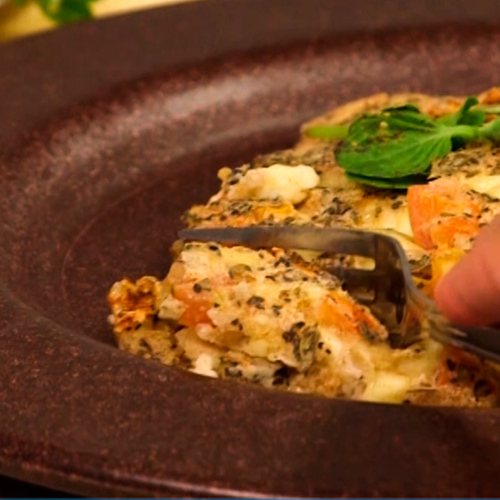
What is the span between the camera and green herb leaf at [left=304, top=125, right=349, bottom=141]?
182cm

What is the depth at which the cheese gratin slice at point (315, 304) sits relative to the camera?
1315 millimetres

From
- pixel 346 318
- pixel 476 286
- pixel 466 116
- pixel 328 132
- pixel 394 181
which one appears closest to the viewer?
pixel 476 286

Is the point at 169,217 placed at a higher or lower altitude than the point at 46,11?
lower

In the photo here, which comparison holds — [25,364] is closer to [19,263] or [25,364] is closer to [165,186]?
[19,263]

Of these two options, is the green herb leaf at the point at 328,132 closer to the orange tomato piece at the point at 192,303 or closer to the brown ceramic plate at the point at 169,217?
the brown ceramic plate at the point at 169,217

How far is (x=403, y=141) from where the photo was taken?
63.2 inches

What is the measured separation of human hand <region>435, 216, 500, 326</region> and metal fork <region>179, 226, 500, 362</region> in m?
0.03

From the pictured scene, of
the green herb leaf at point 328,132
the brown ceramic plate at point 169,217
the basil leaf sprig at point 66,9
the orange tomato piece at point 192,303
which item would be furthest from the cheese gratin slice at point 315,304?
the basil leaf sprig at point 66,9

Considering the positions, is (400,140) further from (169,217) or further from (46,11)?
(46,11)

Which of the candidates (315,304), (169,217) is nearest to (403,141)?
(315,304)

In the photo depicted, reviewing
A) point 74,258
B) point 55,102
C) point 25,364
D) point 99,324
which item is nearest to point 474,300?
point 25,364

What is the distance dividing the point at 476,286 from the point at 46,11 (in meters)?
2.12

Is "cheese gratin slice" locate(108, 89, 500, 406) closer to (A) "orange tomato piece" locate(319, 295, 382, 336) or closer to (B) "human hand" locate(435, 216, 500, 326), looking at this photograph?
(A) "orange tomato piece" locate(319, 295, 382, 336)

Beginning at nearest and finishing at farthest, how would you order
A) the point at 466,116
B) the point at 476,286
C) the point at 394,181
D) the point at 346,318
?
the point at 476,286 < the point at 346,318 < the point at 394,181 < the point at 466,116
